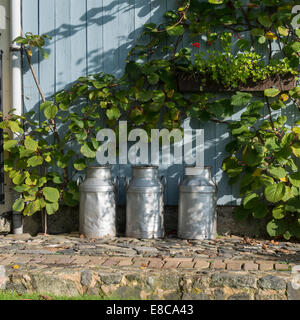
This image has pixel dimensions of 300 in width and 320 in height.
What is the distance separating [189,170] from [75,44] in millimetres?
1534

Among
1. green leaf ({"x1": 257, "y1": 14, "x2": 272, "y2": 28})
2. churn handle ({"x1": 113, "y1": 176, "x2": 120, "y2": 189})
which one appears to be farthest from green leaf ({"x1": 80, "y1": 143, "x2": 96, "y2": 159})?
green leaf ({"x1": 257, "y1": 14, "x2": 272, "y2": 28})

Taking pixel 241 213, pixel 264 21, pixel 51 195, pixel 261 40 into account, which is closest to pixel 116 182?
pixel 51 195

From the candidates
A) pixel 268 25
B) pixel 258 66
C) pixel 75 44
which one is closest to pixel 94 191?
pixel 75 44

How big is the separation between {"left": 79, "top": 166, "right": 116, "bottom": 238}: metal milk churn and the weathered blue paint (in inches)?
11.6

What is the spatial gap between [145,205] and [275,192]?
1030 millimetres

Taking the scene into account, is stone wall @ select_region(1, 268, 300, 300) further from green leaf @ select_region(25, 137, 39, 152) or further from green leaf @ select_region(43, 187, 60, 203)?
green leaf @ select_region(25, 137, 39, 152)

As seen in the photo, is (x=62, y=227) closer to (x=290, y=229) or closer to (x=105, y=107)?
(x=105, y=107)

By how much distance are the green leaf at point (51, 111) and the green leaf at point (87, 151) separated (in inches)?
14.9

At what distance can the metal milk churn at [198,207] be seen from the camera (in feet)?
13.4

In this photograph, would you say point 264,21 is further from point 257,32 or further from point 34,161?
point 34,161

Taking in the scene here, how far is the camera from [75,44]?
4512 millimetres

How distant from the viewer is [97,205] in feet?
13.6
